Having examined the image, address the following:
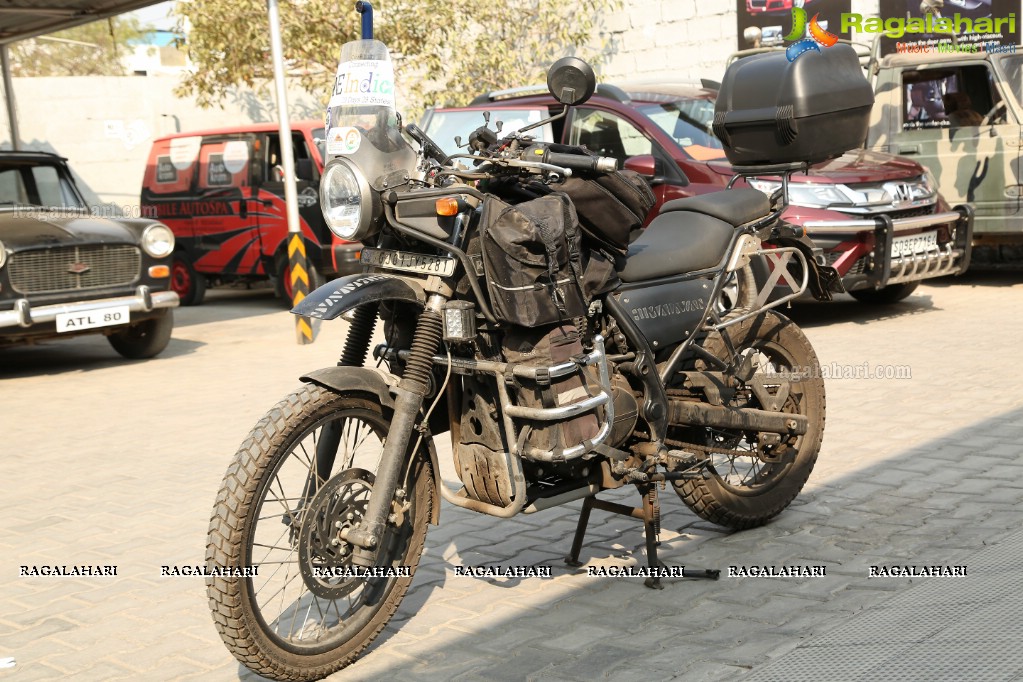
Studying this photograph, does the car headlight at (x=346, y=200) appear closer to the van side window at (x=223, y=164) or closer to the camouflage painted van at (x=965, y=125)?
the camouflage painted van at (x=965, y=125)

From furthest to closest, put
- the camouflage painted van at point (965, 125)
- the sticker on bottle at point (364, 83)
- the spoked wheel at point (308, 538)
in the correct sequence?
1. the camouflage painted van at point (965, 125)
2. the sticker on bottle at point (364, 83)
3. the spoked wheel at point (308, 538)

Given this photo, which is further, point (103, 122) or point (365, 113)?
point (103, 122)

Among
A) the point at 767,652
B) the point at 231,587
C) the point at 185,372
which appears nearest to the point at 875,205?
the point at 185,372

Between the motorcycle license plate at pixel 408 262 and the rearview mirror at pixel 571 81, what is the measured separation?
71 centimetres

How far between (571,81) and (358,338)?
1114 mm

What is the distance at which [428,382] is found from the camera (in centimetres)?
379

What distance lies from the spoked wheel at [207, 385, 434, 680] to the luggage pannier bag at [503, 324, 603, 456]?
400 millimetres

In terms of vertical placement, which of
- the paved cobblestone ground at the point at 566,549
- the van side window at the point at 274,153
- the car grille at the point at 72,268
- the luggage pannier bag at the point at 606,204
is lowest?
the paved cobblestone ground at the point at 566,549

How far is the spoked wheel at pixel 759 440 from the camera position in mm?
4680

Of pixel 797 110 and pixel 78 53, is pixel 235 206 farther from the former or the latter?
pixel 78 53

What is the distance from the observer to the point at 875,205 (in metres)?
9.66

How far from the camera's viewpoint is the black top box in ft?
15.9

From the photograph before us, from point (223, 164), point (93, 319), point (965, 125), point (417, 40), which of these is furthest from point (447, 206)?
point (417, 40)

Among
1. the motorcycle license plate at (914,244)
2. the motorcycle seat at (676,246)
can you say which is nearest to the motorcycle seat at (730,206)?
the motorcycle seat at (676,246)
